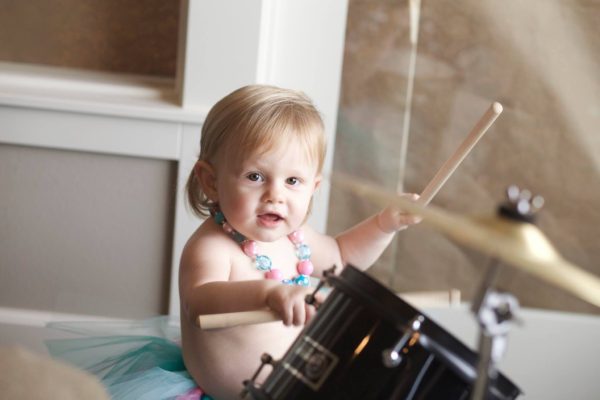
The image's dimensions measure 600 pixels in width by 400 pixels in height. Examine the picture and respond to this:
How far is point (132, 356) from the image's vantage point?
4.58ft

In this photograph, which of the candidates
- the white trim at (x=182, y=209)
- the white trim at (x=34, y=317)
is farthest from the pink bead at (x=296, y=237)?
the white trim at (x=34, y=317)

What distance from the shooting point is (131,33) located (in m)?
2.01

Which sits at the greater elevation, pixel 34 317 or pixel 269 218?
pixel 269 218

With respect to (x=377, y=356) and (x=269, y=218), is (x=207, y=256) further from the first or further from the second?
(x=377, y=356)

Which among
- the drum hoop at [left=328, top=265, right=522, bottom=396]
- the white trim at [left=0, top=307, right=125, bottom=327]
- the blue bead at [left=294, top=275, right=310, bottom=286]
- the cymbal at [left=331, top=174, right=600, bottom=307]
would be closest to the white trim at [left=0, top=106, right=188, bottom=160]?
the white trim at [left=0, top=307, right=125, bottom=327]

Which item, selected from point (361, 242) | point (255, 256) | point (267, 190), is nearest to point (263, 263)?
point (255, 256)

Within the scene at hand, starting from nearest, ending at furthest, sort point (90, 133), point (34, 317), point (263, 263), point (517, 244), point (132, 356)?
point (517, 244)
point (263, 263)
point (132, 356)
point (90, 133)
point (34, 317)

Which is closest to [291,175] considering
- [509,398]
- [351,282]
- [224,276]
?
[224,276]

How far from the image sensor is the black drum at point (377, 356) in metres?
0.90

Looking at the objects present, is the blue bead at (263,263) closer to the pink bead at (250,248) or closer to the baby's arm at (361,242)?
the pink bead at (250,248)

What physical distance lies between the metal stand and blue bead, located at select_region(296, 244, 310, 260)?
63 centimetres

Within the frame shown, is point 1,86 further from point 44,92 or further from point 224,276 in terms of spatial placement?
point 224,276

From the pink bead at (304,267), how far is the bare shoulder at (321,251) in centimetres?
6

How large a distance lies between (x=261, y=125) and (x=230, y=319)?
1.24ft
